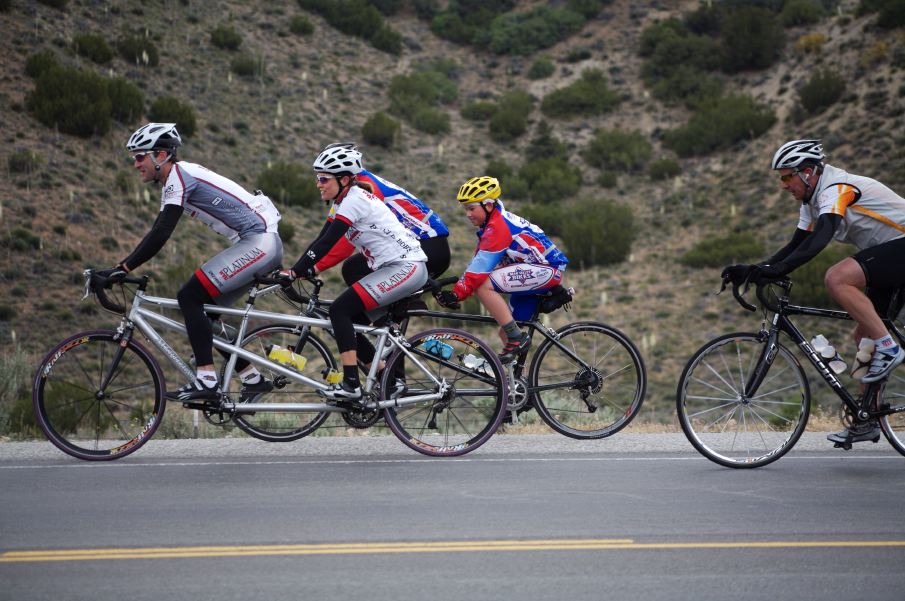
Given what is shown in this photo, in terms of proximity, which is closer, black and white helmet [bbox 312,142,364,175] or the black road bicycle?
the black road bicycle

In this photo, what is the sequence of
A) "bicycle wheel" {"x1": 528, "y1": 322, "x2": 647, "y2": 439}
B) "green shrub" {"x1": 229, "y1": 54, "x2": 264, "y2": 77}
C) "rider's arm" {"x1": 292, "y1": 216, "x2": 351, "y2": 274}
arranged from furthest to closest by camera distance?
"green shrub" {"x1": 229, "y1": 54, "x2": 264, "y2": 77} < "bicycle wheel" {"x1": 528, "y1": 322, "x2": 647, "y2": 439} < "rider's arm" {"x1": 292, "y1": 216, "x2": 351, "y2": 274}

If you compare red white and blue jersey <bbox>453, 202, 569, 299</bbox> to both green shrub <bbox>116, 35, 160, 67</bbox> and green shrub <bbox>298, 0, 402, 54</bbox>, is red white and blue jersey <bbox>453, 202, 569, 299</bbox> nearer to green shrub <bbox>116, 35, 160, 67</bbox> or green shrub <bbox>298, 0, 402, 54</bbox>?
green shrub <bbox>116, 35, 160, 67</bbox>

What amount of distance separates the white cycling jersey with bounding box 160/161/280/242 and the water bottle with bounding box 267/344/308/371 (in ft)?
3.17

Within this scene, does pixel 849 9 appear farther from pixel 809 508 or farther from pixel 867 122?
pixel 809 508

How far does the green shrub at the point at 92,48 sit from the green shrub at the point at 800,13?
28941 millimetres

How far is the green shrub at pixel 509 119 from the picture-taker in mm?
43281

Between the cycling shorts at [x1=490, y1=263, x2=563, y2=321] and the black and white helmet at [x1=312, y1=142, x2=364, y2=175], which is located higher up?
the black and white helmet at [x1=312, y1=142, x2=364, y2=175]

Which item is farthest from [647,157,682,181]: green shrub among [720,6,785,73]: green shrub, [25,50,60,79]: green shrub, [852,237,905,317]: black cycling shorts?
[852,237,905,317]: black cycling shorts

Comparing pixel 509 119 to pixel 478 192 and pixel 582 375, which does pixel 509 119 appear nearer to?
pixel 582 375

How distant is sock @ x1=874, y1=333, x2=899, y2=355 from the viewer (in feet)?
25.4

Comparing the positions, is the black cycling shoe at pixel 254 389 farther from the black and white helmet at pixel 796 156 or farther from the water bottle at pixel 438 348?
the black and white helmet at pixel 796 156

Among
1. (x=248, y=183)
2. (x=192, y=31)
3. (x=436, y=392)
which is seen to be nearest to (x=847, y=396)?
(x=436, y=392)

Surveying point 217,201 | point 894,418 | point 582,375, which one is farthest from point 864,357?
point 217,201

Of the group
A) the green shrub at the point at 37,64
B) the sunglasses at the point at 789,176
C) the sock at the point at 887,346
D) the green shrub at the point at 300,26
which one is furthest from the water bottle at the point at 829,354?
the green shrub at the point at 300,26
